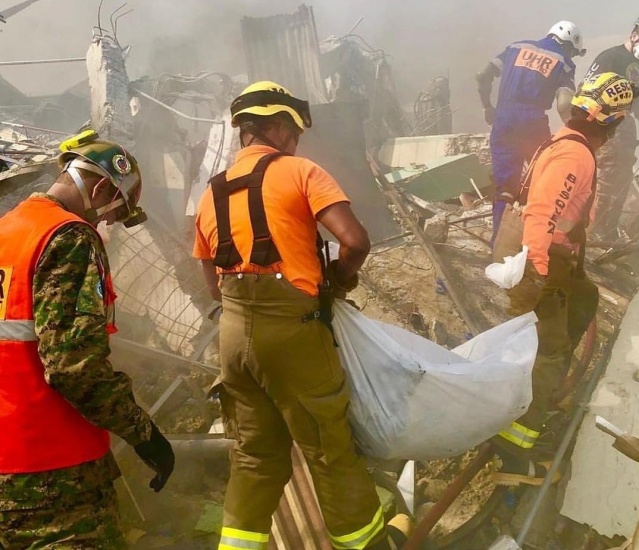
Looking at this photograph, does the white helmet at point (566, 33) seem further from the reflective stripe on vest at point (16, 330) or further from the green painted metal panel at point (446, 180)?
the reflective stripe on vest at point (16, 330)

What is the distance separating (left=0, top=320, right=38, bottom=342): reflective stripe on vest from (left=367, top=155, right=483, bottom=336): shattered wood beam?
334cm

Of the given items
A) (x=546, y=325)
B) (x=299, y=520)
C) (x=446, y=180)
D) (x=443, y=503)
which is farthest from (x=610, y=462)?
(x=446, y=180)

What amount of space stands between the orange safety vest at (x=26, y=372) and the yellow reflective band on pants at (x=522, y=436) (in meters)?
2.07

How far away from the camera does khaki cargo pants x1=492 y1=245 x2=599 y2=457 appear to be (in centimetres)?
259

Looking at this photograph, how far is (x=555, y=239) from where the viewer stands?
2.59 m

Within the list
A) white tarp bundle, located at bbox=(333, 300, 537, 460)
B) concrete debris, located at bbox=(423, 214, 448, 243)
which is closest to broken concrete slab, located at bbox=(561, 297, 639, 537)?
white tarp bundle, located at bbox=(333, 300, 537, 460)

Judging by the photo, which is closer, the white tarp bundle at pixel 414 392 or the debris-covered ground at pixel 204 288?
the white tarp bundle at pixel 414 392

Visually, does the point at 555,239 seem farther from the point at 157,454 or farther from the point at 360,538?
the point at 157,454

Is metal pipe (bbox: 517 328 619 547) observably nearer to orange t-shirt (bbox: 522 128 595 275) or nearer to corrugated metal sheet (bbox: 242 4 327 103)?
orange t-shirt (bbox: 522 128 595 275)

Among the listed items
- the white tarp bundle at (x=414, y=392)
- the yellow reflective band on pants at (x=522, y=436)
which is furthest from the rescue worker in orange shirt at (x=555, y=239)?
the white tarp bundle at (x=414, y=392)

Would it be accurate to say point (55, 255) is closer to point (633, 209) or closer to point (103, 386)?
point (103, 386)

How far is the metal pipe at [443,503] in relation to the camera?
229cm

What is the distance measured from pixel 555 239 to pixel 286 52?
8362 millimetres

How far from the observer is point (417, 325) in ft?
13.7
